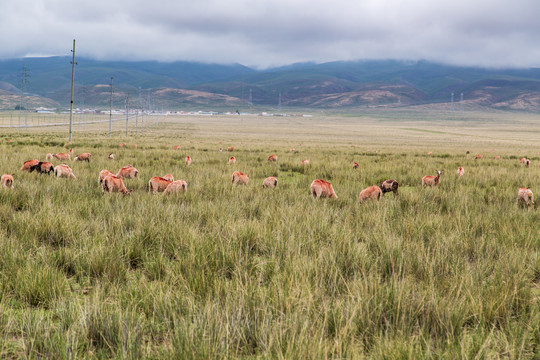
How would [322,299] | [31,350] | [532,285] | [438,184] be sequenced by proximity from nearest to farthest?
[31,350] → [322,299] → [532,285] → [438,184]

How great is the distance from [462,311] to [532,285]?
1333mm

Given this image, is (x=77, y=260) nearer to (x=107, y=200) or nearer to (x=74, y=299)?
(x=74, y=299)

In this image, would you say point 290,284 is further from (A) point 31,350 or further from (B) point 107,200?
(B) point 107,200

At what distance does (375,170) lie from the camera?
1273cm

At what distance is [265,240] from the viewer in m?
3.87

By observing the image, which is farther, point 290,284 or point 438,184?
point 438,184

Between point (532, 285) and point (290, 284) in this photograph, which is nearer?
point (290, 284)

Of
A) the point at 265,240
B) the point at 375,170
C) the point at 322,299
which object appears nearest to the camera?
the point at 322,299

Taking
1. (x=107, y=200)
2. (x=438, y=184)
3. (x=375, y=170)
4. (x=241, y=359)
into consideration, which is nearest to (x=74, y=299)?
(x=241, y=359)

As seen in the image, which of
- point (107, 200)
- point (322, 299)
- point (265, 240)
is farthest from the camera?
point (107, 200)

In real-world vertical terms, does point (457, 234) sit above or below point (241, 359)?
above

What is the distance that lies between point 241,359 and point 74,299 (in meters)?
1.28

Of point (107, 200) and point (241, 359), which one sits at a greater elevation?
point (107, 200)

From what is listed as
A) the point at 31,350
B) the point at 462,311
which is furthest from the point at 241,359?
the point at 462,311
